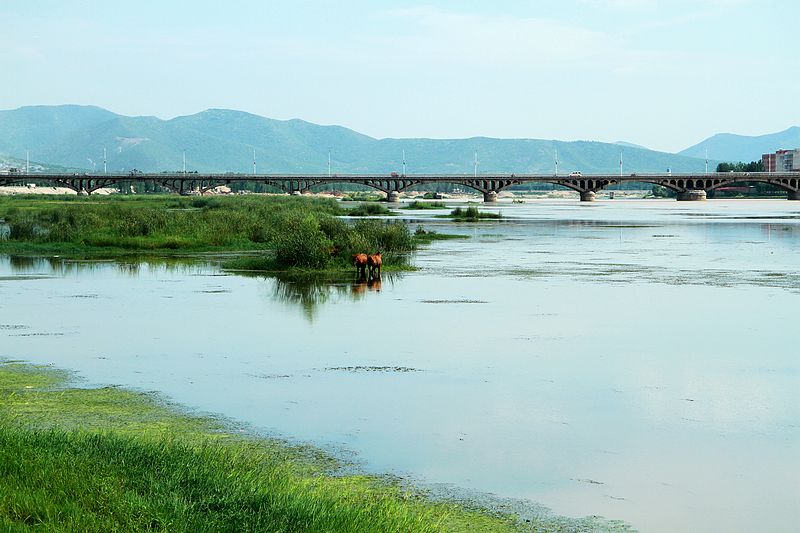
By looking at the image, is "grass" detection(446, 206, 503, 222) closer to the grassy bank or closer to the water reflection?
the grassy bank

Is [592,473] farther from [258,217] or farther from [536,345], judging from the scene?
[258,217]

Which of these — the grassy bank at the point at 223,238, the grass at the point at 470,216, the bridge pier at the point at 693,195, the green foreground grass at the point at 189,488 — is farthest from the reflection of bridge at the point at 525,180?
the green foreground grass at the point at 189,488

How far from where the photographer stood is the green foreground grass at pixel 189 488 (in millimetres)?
8664

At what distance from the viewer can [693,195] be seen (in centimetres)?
18025

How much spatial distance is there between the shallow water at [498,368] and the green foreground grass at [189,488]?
942mm

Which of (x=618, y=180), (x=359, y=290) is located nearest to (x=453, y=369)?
(x=359, y=290)

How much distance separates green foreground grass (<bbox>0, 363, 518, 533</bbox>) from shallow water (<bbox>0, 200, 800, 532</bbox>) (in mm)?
942

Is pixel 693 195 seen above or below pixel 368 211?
above

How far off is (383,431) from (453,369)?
4565 millimetres

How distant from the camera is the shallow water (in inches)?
462

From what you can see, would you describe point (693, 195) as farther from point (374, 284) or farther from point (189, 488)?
point (189, 488)

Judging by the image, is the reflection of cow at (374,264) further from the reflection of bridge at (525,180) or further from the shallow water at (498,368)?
the reflection of bridge at (525,180)

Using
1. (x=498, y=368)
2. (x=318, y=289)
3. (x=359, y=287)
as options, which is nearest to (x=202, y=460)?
(x=498, y=368)

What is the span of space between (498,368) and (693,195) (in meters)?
170
